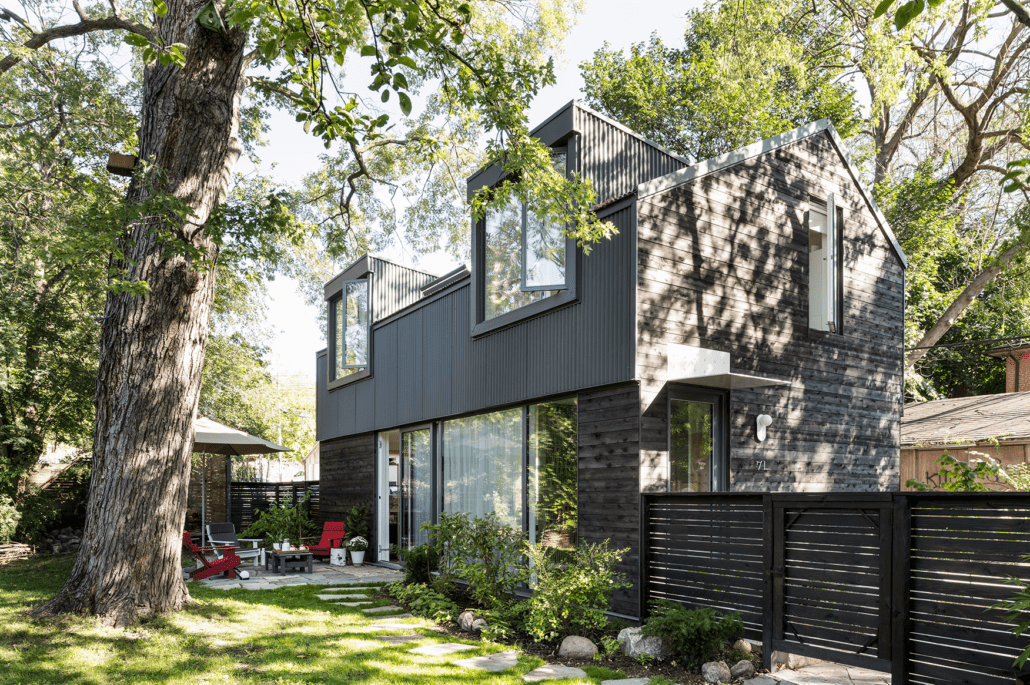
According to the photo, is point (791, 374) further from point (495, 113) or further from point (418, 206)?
point (418, 206)

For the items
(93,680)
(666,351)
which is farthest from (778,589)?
(93,680)

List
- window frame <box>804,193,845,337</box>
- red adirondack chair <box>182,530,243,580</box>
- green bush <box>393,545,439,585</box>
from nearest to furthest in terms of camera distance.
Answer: window frame <box>804,193,845,337</box> → green bush <box>393,545,439,585</box> → red adirondack chair <box>182,530,243,580</box>

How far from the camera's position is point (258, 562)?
12469 mm

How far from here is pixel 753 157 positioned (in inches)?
327

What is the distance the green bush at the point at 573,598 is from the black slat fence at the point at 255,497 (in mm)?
11677

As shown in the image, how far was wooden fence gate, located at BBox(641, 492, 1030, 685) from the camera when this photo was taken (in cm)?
442

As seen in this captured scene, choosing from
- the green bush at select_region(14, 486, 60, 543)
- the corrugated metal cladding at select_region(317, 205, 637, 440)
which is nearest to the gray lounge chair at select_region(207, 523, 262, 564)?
the corrugated metal cladding at select_region(317, 205, 637, 440)

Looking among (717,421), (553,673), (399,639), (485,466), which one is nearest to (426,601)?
(399,639)

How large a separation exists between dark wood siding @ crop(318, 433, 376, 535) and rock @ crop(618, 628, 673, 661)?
7.62 metres

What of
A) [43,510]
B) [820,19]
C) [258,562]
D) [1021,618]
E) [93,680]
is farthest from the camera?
[820,19]

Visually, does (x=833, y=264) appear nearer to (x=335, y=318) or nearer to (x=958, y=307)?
(x=958, y=307)

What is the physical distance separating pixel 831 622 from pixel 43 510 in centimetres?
1366

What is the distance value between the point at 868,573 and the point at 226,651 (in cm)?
496

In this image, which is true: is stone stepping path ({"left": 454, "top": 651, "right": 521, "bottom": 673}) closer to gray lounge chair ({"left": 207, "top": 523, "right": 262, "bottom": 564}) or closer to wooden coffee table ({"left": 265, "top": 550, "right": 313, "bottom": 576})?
wooden coffee table ({"left": 265, "top": 550, "right": 313, "bottom": 576})
